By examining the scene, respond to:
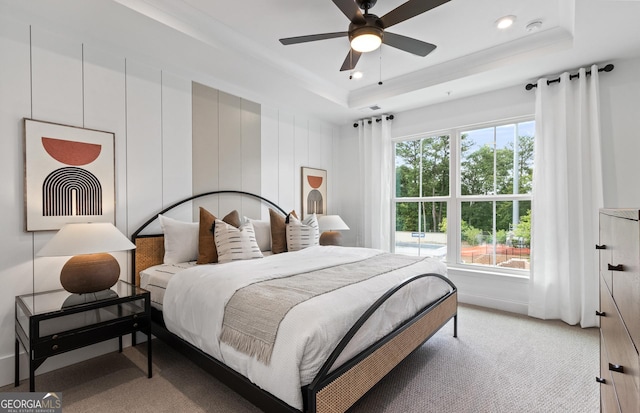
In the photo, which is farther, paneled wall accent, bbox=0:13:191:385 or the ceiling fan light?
paneled wall accent, bbox=0:13:191:385

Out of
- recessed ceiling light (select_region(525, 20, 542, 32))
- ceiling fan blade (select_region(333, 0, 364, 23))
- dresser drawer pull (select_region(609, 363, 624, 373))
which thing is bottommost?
dresser drawer pull (select_region(609, 363, 624, 373))

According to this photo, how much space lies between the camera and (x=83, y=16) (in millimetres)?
2352

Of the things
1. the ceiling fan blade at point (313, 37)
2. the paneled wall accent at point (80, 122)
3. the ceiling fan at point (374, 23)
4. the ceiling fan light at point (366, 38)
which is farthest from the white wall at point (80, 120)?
the ceiling fan light at point (366, 38)

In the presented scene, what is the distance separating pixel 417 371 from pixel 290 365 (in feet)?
4.53

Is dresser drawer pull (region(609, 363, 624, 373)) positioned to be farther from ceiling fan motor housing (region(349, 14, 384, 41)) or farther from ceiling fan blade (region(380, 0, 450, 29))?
ceiling fan motor housing (region(349, 14, 384, 41))

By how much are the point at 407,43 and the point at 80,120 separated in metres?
2.75

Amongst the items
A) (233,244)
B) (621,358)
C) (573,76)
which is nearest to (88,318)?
(233,244)

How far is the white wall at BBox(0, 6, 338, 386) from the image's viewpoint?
89.9 inches

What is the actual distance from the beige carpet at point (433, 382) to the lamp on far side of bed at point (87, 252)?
0.70 m

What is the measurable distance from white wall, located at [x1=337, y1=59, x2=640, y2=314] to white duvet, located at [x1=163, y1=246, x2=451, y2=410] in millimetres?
1446

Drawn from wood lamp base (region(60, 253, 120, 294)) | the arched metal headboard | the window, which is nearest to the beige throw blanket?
wood lamp base (region(60, 253, 120, 294))

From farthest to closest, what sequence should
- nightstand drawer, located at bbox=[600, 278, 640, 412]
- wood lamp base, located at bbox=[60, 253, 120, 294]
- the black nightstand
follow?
wood lamp base, located at bbox=[60, 253, 120, 294] < the black nightstand < nightstand drawer, located at bbox=[600, 278, 640, 412]

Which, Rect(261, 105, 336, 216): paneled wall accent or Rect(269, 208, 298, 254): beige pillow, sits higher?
Rect(261, 105, 336, 216): paneled wall accent

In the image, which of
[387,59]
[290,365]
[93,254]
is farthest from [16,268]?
[387,59]
